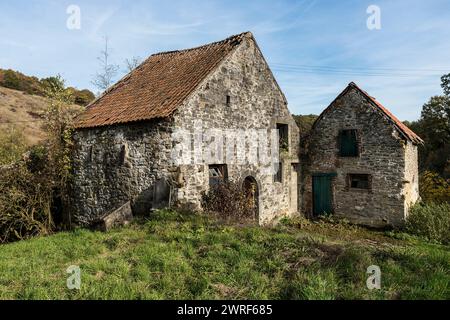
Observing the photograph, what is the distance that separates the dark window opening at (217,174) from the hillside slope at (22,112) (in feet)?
55.1

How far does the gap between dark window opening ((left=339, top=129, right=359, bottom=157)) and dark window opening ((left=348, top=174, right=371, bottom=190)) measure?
3.23 ft

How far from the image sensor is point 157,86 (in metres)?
11.9

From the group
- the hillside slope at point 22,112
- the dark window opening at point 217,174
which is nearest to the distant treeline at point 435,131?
the dark window opening at point 217,174

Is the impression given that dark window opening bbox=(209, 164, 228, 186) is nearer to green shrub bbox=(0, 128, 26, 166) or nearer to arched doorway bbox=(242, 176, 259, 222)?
arched doorway bbox=(242, 176, 259, 222)

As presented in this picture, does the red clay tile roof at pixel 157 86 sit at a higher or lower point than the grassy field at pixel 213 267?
higher

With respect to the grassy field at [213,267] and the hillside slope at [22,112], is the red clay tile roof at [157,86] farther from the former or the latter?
the hillside slope at [22,112]

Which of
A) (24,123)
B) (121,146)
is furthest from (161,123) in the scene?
(24,123)

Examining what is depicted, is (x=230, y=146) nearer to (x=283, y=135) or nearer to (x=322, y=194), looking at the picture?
(x=283, y=135)

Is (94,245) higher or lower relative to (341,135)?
lower

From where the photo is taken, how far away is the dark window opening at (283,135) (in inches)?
584
